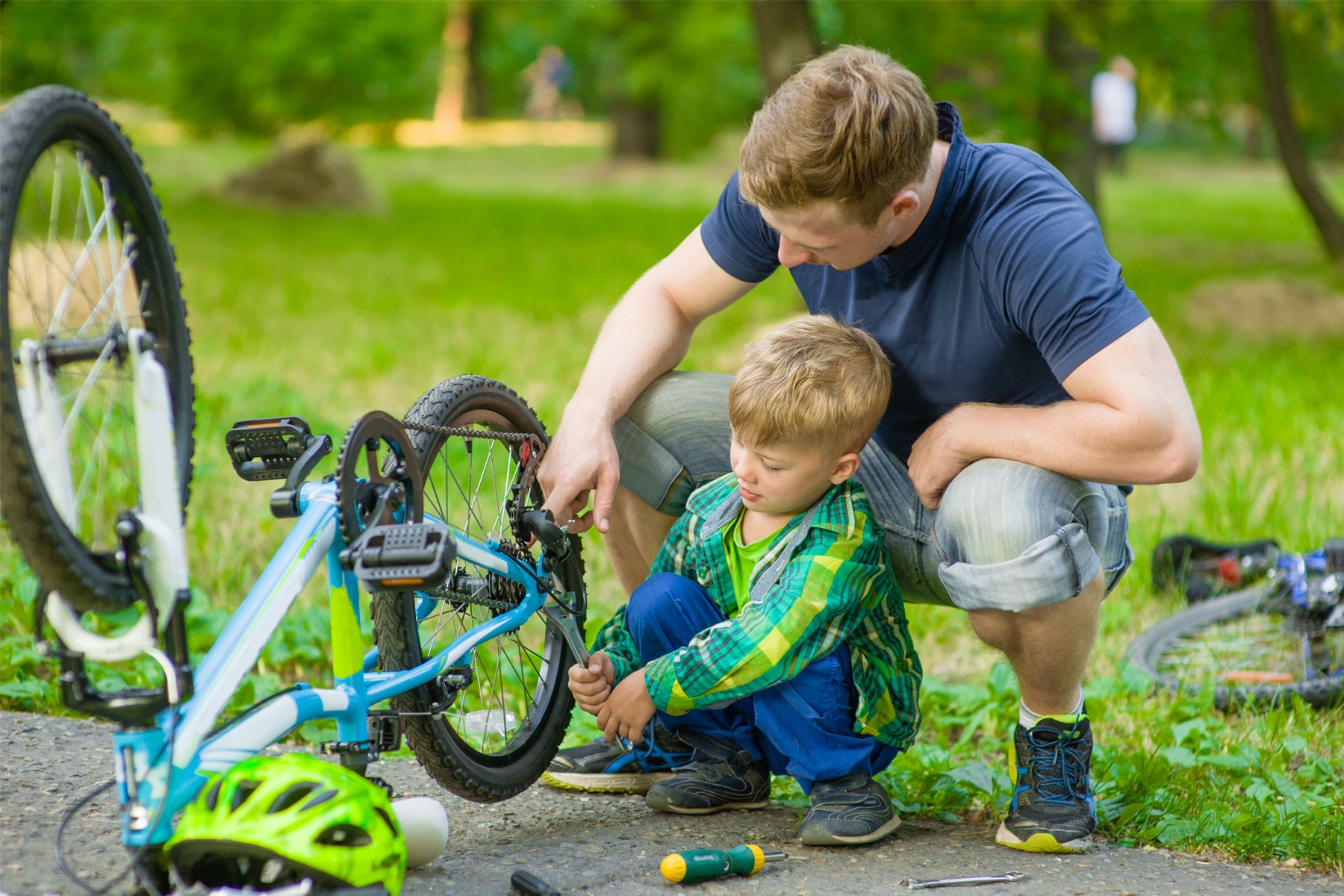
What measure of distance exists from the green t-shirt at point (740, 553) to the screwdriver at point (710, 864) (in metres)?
0.44

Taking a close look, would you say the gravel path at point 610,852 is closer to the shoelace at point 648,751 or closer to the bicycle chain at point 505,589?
the shoelace at point 648,751

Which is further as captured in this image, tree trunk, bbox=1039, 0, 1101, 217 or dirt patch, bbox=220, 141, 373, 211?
dirt patch, bbox=220, 141, 373, 211

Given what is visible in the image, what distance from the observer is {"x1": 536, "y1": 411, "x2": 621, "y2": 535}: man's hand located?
2.50 m

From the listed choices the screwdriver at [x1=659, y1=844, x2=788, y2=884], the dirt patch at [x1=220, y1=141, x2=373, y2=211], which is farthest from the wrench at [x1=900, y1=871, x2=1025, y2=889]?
the dirt patch at [x1=220, y1=141, x2=373, y2=211]

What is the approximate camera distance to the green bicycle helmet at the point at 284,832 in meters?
1.61

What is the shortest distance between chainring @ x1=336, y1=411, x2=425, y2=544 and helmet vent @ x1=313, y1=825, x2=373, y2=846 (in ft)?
1.39

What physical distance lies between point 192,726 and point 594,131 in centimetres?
3345

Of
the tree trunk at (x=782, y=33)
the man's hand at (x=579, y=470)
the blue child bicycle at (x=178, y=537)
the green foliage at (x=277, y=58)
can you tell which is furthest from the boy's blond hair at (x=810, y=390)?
the green foliage at (x=277, y=58)

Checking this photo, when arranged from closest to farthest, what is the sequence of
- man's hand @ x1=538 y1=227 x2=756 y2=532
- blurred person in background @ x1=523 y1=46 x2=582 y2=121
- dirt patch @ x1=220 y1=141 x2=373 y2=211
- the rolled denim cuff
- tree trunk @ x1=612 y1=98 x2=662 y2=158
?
the rolled denim cuff → man's hand @ x1=538 y1=227 x2=756 y2=532 → dirt patch @ x1=220 y1=141 x2=373 y2=211 → tree trunk @ x1=612 y1=98 x2=662 y2=158 → blurred person in background @ x1=523 y1=46 x2=582 y2=121

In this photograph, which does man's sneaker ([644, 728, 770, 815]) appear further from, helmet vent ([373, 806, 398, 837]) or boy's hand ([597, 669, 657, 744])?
helmet vent ([373, 806, 398, 837])

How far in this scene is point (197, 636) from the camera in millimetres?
3201

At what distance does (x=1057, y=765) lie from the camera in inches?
93.4

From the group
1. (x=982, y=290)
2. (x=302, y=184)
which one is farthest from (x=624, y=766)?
(x=302, y=184)

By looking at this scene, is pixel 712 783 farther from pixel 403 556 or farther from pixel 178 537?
pixel 178 537
